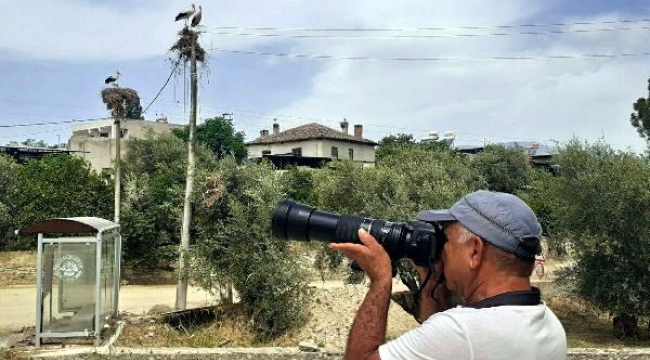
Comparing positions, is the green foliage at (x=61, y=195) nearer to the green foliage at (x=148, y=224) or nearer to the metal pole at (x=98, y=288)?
the green foliage at (x=148, y=224)

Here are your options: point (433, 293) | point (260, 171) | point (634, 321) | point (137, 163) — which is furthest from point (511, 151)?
point (433, 293)

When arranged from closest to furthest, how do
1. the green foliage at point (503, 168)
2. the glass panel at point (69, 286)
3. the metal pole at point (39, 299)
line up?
the metal pole at point (39, 299), the glass panel at point (69, 286), the green foliage at point (503, 168)

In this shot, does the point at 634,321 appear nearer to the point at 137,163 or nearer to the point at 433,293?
the point at 433,293

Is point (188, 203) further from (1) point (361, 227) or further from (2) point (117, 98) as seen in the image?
(1) point (361, 227)

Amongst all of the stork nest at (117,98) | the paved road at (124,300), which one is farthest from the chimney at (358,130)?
the stork nest at (117,98)

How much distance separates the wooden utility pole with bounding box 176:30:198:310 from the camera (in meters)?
14.2

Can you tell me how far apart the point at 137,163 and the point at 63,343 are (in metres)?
28.6

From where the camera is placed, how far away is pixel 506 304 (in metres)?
1.91

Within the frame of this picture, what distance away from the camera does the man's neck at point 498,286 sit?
1.96 metres

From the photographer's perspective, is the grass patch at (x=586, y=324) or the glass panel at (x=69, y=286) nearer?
the glass panel at (x=69, y=286)

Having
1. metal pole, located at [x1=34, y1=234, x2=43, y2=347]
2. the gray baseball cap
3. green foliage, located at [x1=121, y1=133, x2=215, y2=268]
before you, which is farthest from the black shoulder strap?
green foliage, located at [x1=121, y1=133, x2=215, y2=268]

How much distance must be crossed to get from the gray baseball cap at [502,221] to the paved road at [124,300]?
13.6 m

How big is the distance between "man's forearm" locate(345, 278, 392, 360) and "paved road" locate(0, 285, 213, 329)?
13.4 metres

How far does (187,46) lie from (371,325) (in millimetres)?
15734
